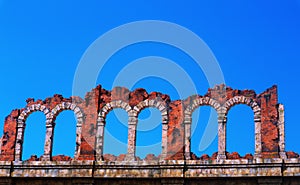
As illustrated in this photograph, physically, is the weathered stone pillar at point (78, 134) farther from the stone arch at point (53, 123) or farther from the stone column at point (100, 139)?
the stone column at point (100, 139)

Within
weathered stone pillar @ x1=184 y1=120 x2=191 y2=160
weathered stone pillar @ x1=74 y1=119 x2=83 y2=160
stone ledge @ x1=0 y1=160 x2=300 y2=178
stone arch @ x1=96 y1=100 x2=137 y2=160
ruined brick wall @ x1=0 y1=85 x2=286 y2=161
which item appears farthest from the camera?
weathered stone pillar @ x1=74 y1=119 x2=83 y2=160

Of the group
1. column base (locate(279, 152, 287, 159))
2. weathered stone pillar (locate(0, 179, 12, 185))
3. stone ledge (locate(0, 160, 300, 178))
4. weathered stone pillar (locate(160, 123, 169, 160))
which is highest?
weathered stone pillar (locate(160, 123, 169, 160))

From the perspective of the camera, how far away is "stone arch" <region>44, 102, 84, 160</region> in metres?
24.3

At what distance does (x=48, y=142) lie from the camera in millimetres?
24359

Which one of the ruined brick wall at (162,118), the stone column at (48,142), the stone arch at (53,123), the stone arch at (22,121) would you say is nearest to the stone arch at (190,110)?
the ruined brick wall at (162,118)

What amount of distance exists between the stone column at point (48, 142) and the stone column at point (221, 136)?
6.43 metres

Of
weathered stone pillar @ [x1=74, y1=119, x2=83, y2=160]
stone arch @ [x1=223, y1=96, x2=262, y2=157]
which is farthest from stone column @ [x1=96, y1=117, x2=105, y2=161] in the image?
stone arch @ [x1=223, y1=96, x2=262, y2=157]

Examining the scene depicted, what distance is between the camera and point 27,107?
82.6 ft

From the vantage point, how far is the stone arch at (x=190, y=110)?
23.4 m

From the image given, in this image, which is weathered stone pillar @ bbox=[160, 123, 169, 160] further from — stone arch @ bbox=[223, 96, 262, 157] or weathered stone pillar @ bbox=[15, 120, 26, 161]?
weathered stone pillar @ bbox=[15, 120, 26, 161]

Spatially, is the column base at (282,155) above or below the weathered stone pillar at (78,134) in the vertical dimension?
below

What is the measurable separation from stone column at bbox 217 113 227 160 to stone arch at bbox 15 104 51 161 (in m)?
6.67

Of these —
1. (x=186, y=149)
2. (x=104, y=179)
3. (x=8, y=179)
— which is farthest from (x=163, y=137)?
(x=8, y=179)

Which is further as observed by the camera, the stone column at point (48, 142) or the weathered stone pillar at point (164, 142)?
the stone column at point (48, 142)
